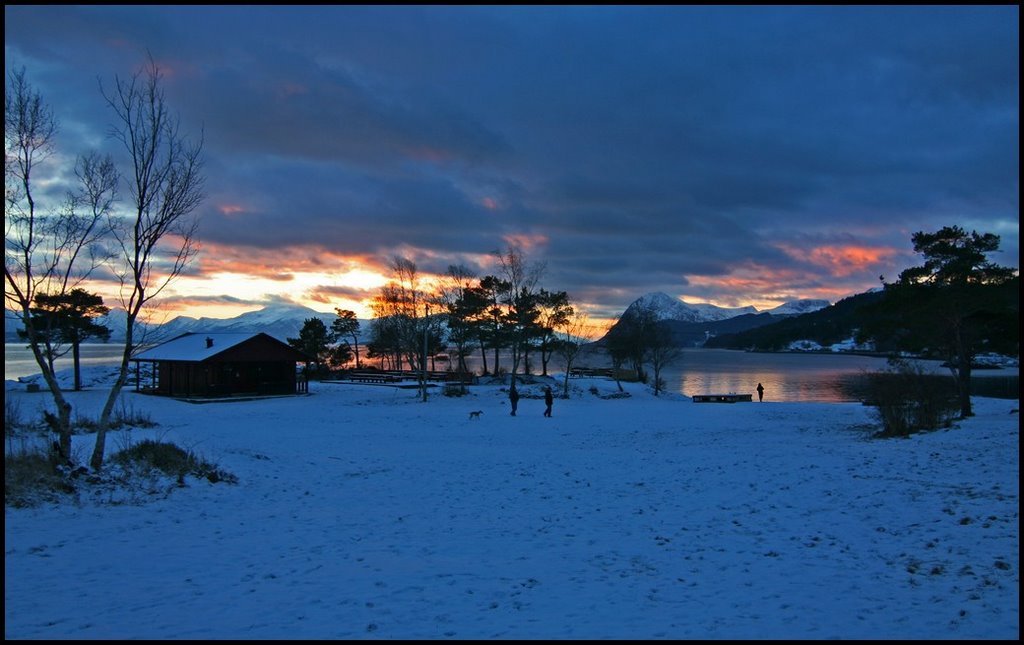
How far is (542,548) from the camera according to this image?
821 cm

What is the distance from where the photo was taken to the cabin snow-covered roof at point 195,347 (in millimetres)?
36438

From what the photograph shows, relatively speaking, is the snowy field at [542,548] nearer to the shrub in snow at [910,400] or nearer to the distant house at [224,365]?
the shrub in snow at [910,400]

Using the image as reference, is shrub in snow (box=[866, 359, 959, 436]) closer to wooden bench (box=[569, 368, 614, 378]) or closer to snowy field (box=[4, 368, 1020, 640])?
snowy field (box=[4, 368, 1020, 640])

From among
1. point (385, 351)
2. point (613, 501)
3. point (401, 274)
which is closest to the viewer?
point (613, 501)

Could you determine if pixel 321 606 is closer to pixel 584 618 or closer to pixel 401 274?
pixel 584 618

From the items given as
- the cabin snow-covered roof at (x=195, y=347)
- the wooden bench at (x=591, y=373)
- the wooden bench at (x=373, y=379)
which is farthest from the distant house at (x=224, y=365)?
the wooden bench at (x=591, y=373)

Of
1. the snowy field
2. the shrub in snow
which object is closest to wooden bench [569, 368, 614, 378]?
the shrub in snow

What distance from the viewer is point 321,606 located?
20.1 ft

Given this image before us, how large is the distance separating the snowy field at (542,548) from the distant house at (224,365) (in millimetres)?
23217

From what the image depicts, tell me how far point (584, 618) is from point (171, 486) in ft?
29.7

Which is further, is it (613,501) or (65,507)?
(613,501)

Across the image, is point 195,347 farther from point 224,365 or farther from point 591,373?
point 591,373

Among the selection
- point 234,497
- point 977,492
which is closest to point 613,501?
point 977,492

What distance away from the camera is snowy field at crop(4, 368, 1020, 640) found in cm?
571
